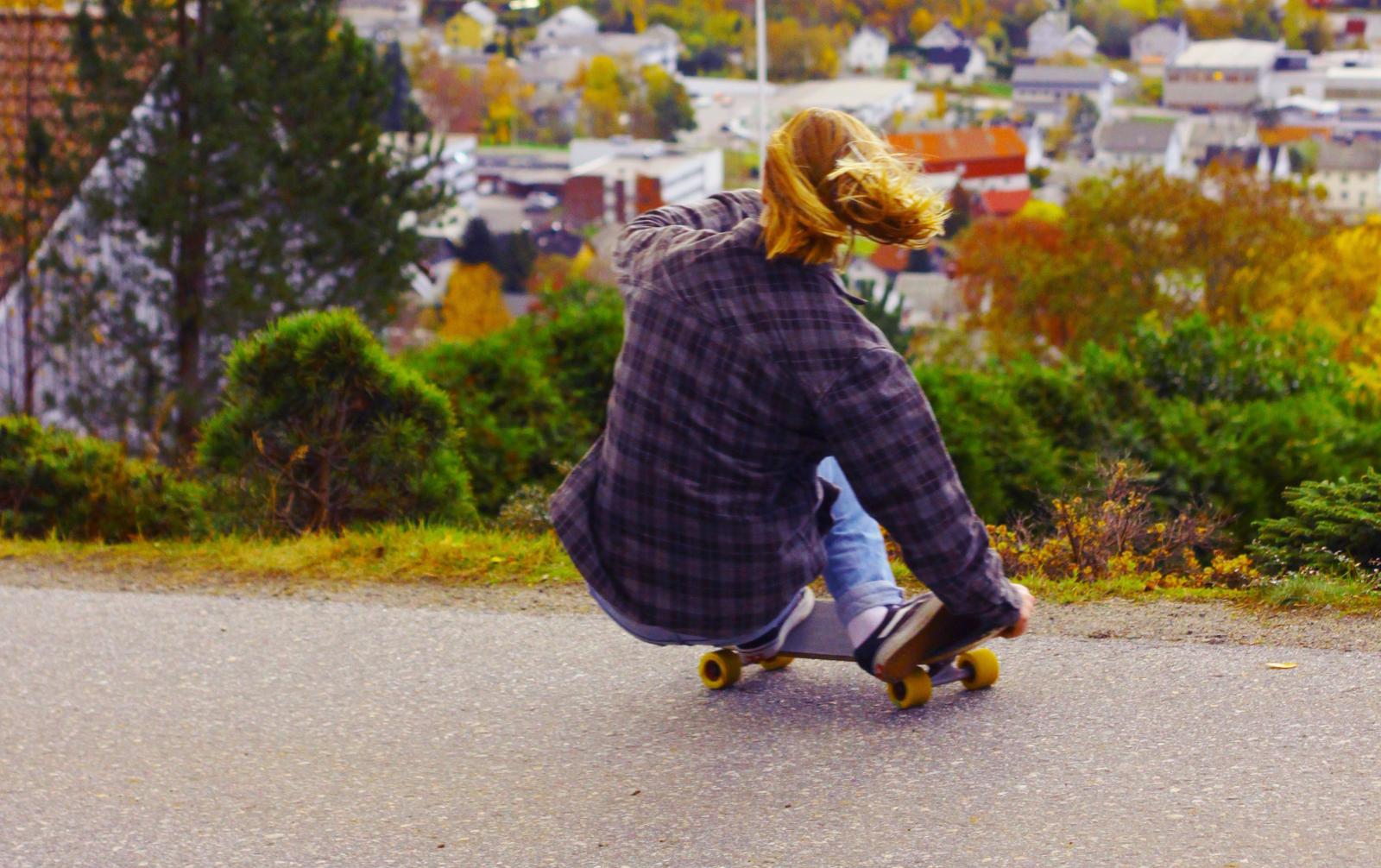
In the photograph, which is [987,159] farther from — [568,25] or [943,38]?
[568,25]

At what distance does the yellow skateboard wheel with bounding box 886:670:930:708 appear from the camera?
3490 mm

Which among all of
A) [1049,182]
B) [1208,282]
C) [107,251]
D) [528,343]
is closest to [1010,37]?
[1049,182]

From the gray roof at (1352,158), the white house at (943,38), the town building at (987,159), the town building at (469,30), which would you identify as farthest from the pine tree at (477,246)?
the white house at (943,38)

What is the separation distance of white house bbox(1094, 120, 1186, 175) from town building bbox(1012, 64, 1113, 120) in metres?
14.7

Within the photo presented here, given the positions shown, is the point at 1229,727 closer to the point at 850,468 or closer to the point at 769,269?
the point at 850,468

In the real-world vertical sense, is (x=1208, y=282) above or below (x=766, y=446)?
below

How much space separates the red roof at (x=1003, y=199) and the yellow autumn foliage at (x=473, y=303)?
1235 inches

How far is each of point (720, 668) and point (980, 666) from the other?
1.87 ft

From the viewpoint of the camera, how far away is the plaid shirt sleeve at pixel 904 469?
10.3 ft

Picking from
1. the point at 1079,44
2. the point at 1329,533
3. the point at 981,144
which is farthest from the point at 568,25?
the point at 1329,533

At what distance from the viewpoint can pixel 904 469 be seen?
3162mm

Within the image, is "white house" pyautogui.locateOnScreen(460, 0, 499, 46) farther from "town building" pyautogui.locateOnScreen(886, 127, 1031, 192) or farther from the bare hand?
the bare hand

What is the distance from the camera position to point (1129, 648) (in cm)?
387

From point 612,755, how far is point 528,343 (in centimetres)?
461
